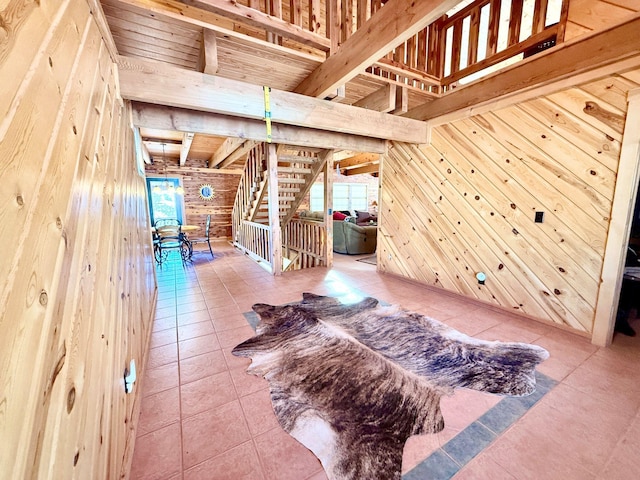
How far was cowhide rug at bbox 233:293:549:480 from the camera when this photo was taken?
135 cm

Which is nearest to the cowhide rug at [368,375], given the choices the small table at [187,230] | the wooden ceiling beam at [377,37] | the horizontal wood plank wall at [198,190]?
the wooden ceiling beam at [377,37]

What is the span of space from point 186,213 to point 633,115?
28.8 ft

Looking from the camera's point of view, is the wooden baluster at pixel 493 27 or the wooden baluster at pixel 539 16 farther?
the wooden baluster at pixel 493 27

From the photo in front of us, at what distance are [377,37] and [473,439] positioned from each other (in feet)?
8.32

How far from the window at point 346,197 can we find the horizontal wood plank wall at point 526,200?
19.5 ft

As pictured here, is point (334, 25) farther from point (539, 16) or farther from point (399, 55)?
point (539, 16)

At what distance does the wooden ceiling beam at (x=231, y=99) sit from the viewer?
2.07m

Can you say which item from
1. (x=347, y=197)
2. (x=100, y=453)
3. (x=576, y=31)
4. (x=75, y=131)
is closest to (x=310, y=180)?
(x=576, y=31)

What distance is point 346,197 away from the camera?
1048cm

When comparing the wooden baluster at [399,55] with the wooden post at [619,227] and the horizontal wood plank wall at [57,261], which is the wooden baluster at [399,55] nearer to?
the wooden post at [619,227]

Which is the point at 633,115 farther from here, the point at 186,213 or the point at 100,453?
the point at 186,213

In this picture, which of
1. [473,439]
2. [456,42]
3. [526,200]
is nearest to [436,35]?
[456,42]

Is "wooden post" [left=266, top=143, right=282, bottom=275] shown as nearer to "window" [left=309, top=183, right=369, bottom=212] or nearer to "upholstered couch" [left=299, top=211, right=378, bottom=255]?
"upholstered couch" [left=299, top=211, right=378, bottom=255]

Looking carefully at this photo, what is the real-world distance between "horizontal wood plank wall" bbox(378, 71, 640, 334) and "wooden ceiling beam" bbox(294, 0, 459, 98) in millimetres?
1740
